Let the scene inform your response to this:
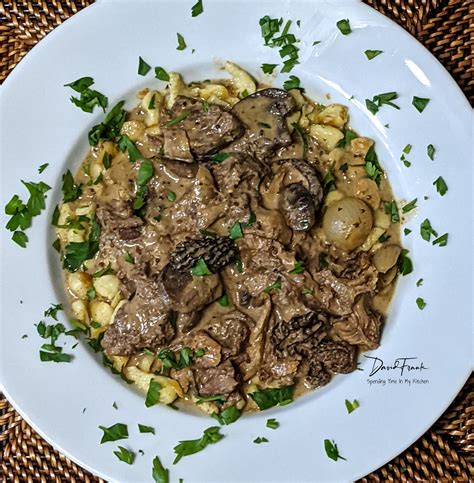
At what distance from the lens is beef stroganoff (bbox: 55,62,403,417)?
457 cm

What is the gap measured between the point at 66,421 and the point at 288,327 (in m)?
1.40

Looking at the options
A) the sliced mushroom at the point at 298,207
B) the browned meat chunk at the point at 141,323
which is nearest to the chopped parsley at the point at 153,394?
the browned meat chunk at the point at 141,323

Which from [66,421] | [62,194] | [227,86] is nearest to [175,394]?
[66,421]

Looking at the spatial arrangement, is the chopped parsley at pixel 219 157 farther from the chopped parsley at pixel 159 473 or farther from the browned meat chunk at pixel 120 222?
the chopped parsley at pixel 159 473

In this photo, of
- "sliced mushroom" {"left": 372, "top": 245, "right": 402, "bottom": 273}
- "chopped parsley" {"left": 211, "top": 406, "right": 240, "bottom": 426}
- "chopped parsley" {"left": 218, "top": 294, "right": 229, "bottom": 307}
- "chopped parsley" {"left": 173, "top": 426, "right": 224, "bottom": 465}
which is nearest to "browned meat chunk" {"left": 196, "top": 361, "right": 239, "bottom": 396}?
"chopped parsley" {"left": 211, "top": 406, "right": 240, "bottom": 426}

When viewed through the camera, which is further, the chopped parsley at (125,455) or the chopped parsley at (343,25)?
the chopped parsley at (343,25)

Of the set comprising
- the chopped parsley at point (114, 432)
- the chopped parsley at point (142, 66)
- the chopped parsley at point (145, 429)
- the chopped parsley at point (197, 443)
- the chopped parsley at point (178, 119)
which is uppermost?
the chopped parsley at point (142, 66)

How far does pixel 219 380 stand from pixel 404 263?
132 cm

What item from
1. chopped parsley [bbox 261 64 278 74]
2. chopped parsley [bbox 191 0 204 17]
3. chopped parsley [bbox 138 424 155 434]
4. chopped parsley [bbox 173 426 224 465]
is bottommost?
chopped parsley [bbox 173 426 224 465]

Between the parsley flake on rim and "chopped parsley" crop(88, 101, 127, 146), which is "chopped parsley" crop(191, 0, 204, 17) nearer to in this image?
the parsley flake on rim

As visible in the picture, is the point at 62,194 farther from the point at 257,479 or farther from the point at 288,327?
the point at 257,479

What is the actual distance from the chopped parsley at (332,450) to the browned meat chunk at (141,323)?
3.75 ft

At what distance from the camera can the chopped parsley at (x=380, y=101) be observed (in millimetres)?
4621

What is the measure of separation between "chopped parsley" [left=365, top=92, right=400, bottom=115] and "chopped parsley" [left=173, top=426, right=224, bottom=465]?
7.02ft
